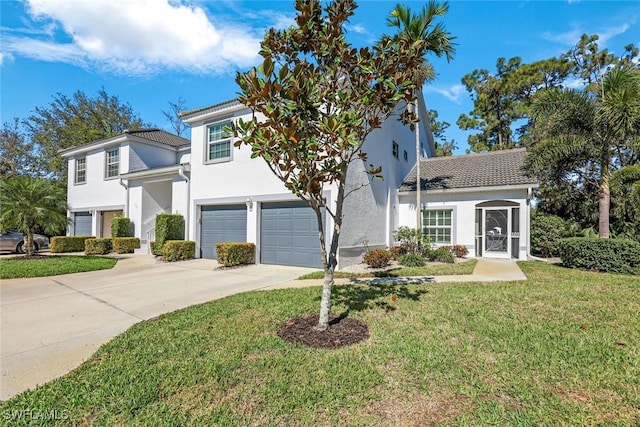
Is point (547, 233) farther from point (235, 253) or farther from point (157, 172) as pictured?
point (157, 172)

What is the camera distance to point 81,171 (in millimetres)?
20469

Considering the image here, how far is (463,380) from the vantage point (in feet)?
10.6

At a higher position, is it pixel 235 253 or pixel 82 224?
pixel 82 224

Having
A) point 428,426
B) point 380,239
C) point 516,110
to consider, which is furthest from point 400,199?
point 516,110

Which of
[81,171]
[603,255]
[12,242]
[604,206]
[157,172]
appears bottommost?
[12,242]

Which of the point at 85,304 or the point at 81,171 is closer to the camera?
the point at 85,304

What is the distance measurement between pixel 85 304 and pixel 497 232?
46.4ft

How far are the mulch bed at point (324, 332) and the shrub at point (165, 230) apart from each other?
10840 mm

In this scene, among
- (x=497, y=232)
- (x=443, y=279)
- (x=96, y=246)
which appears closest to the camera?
(x=443, y=279)

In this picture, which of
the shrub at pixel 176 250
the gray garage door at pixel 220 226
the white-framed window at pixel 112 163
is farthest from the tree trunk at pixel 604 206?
the white-framed window at pixel 112 163

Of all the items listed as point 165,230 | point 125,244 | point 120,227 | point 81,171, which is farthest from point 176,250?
point 81,171

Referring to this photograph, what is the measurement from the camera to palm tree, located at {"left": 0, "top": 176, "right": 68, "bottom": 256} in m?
12.3

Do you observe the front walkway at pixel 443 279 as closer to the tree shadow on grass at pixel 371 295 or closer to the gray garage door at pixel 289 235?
the tree shadow on grass at pixel 371 295

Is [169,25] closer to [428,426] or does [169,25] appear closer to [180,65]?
[180,65]
